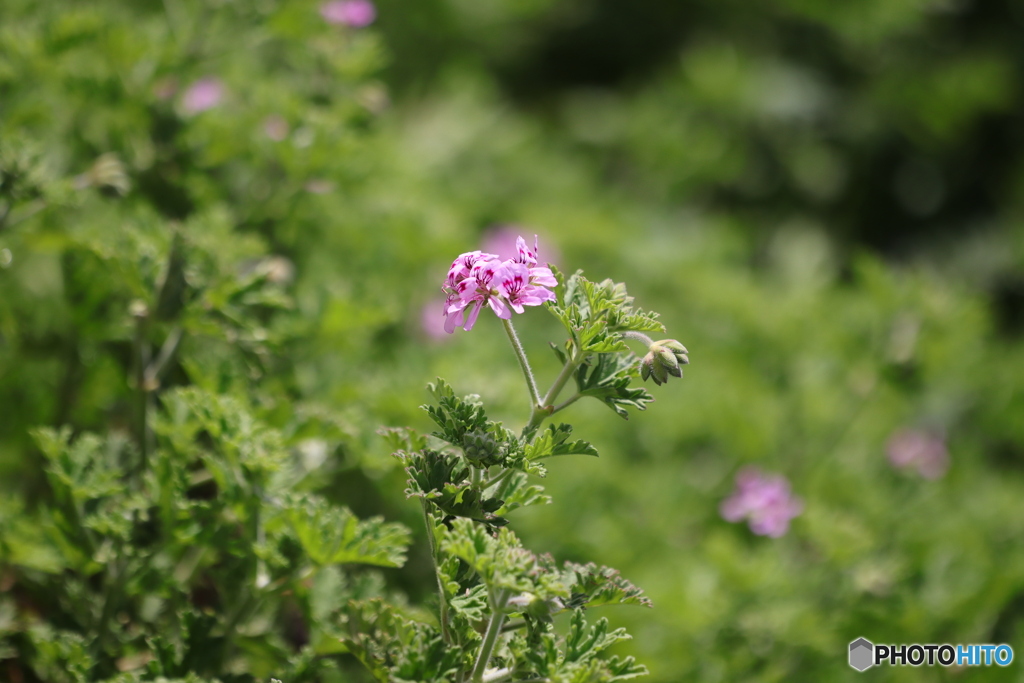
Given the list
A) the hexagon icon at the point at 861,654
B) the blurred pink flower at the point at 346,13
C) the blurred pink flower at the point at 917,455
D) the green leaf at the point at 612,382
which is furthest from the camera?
the blurred pink flower at the point at 917,455

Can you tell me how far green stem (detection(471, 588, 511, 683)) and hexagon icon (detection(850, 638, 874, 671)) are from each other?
1.02 m

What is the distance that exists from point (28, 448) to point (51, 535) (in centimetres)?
38

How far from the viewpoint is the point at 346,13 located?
1773 mm

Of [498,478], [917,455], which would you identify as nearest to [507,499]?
[498,478]

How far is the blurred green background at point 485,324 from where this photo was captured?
4.61 feet

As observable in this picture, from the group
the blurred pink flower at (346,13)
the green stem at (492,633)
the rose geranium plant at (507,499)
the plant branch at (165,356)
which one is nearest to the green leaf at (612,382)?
the rose geranium plant at (507,499)

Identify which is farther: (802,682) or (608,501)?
(608,501)

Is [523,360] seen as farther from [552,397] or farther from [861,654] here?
[861,654]

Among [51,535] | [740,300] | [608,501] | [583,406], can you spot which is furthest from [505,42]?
[51,535]

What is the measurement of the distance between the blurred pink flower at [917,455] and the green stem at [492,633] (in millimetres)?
1578

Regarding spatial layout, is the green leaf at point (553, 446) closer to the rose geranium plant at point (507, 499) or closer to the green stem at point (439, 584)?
the rose geranium plant at point (507, 499)

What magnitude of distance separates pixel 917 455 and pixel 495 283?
1649 mm

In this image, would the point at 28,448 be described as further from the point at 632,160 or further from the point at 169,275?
the point at 632,160

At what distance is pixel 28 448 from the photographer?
1.40 meters
